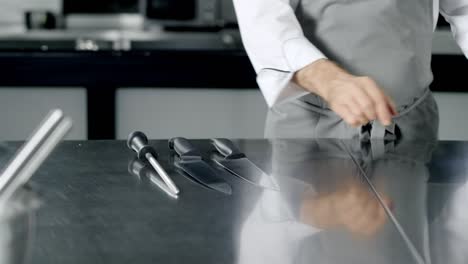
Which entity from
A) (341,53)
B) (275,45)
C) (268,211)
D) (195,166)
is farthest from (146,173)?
(341,53)

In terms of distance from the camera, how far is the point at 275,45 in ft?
5.11

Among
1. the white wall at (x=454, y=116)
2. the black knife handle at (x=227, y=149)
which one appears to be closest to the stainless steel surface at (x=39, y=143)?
the black knife handle at (x=227, y=149)

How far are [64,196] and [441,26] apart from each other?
9.80ft

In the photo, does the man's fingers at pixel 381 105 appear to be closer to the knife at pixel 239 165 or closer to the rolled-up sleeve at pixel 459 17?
the knife at pixel 239 165

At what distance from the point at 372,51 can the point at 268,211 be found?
760 mm

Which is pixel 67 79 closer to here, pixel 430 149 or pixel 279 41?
pixel 279 41

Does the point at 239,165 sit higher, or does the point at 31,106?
the point at 239,165

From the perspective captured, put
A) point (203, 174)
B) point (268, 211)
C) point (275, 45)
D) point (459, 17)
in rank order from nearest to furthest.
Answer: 1. point (268, 211)
2. point (203, 174)
3. point (275, 45)
4. point (459, 17)

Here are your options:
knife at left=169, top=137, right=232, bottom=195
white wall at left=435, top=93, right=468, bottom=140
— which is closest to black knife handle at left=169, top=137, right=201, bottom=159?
knife at left=169, top=137, right=232, bottom=195

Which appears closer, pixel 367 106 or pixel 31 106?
pixel 367 106

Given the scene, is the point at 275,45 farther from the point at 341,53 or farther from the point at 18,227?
the point at 18,227

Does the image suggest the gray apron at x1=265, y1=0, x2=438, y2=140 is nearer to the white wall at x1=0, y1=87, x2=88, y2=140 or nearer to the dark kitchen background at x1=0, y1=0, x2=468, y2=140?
the dark kitchen background at x1=0, y1=0, x2=468, y2=140

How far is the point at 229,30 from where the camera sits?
13.0 ft

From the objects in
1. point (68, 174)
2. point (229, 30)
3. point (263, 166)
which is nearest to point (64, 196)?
point (68, 174)
